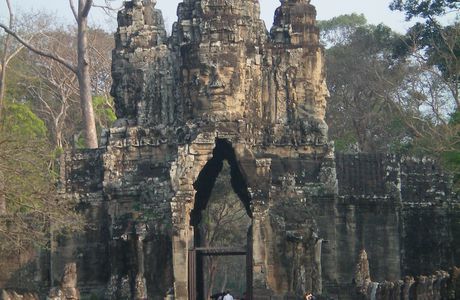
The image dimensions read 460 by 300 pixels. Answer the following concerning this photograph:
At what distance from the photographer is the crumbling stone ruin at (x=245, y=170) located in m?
28.4

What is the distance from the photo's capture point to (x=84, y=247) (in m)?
30.0

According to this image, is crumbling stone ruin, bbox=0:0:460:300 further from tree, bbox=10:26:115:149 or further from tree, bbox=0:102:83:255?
tree, bbox=10:26:115:149

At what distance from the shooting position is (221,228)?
44.7 meters

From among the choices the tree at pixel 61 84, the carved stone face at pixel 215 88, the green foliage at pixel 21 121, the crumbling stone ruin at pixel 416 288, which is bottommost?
the crumbling stone ruin at pixel 416 288

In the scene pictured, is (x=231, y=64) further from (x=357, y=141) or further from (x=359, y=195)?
(x=357, y=141)

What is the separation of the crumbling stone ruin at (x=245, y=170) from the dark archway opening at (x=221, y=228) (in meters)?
0.13

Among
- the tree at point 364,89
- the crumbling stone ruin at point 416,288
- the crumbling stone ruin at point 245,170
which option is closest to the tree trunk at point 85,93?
the crumbling stone ruin at point 245,170

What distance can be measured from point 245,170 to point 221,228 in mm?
16285

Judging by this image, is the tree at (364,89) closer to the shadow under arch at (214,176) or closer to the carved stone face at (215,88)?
the shadow under arch at (214,176)

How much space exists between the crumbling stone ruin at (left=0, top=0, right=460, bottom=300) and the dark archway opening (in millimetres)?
133

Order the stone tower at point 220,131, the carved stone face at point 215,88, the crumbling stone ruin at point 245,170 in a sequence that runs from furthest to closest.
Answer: the carved stone face at point 215,88, the crumbling stone ruin at point 245,170, the stone tower at point 220,131

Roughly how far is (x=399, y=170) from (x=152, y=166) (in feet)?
18.4

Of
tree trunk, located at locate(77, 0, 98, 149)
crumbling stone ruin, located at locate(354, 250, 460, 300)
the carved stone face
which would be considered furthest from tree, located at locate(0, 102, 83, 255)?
tree trunk, located at locate(77, 0, 98, 149)

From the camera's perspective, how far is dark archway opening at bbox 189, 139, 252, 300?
2916 cm
